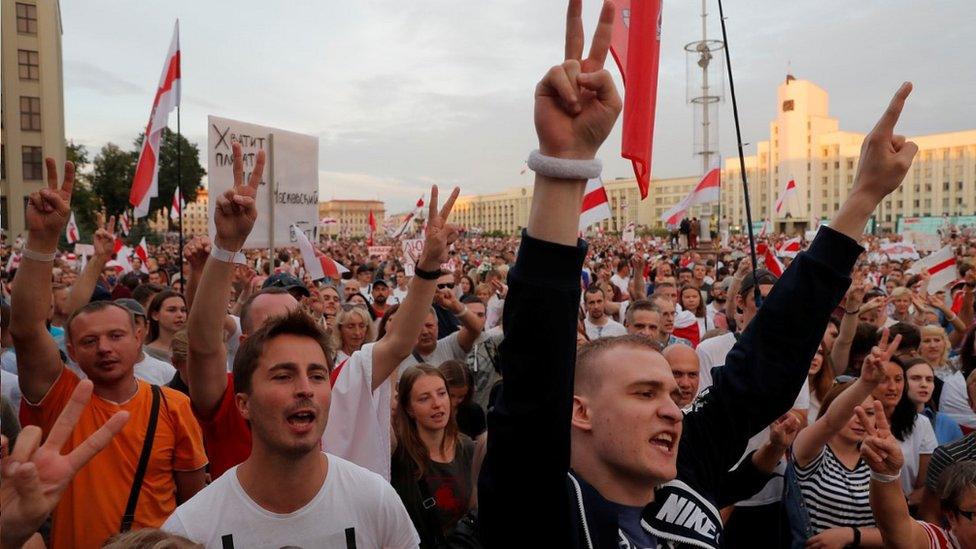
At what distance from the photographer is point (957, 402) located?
5.12 metres

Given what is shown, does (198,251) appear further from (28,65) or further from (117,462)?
(28,65)

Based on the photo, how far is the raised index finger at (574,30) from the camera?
1371 mm

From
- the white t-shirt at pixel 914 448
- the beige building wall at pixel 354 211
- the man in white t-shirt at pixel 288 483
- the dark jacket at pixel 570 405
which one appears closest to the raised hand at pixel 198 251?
the man in white t-shirt at pixel 288 483

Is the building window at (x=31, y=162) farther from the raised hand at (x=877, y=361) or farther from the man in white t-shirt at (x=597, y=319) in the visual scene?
the raised hand at (x=877, y=361)

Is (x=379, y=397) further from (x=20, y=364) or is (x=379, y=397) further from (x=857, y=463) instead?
(x=857, y=463)

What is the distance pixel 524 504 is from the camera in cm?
139

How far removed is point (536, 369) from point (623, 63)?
380 centimetres

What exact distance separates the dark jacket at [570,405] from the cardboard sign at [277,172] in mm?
4861

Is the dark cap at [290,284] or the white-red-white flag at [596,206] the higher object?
the white-red-white flag at [596,206]

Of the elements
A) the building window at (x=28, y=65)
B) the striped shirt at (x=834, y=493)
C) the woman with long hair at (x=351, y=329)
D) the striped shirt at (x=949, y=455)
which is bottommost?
the striped shirt at (x=834, y=493)

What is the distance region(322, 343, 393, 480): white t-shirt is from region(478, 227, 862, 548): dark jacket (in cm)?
135

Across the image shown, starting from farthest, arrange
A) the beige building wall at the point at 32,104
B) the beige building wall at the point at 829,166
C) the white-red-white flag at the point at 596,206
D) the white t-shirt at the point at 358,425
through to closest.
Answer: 1. the beige building wall at the point at 829,166
2. the beige building wall at the point at 32,104
3. the white-red-white flag at the point at 596,206
4. the white t-shirt at the point at 358,425

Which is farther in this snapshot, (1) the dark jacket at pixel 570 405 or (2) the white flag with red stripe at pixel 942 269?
(2) the white flag with red stripe at pixel 942 269

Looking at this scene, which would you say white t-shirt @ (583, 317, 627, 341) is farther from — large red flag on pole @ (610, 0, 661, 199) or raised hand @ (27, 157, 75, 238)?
raised hand @ (27, 157, 75, 238)
